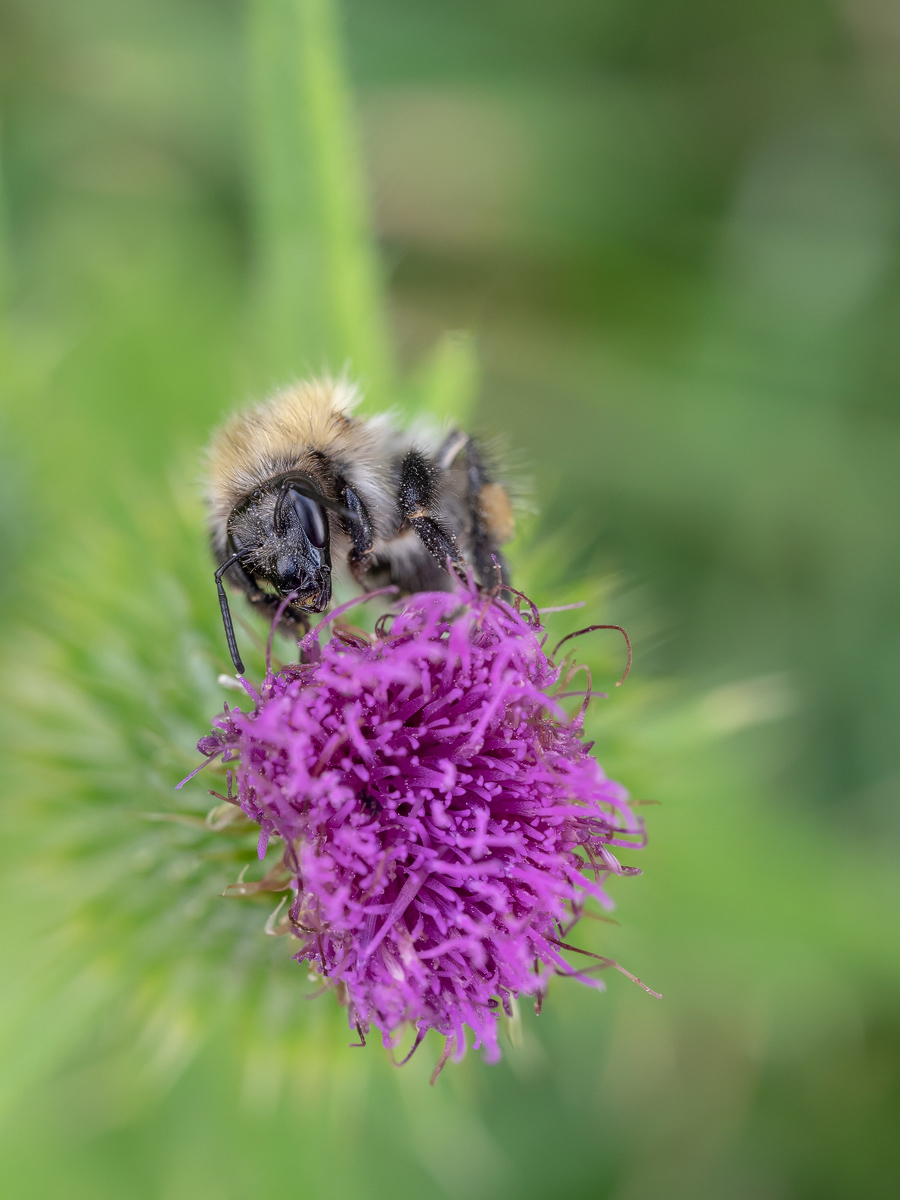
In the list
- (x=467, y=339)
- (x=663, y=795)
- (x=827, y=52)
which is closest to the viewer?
(x=467, y=339)

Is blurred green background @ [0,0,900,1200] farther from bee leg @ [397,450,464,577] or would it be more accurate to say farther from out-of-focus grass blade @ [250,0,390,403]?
bee leg @ [397,450,464,577]

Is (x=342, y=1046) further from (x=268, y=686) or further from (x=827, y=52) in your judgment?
(x=827, y=52)

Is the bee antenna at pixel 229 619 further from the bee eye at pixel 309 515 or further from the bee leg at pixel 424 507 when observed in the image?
the bee leg at pixel 424 507

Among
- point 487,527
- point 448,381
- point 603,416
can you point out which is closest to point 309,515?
point 487,527

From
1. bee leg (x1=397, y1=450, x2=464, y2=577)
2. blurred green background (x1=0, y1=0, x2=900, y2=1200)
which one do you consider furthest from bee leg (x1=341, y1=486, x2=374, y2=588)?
blurred green background (x1=0, y1=0, x2=900, y2=1200)

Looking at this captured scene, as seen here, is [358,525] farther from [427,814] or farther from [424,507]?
[427,814]

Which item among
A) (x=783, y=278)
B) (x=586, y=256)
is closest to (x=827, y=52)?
(x=783, y=278)

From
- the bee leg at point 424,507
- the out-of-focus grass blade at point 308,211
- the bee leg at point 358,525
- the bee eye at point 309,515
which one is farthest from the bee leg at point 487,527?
the out-of-focus grass blade at point 308,211
